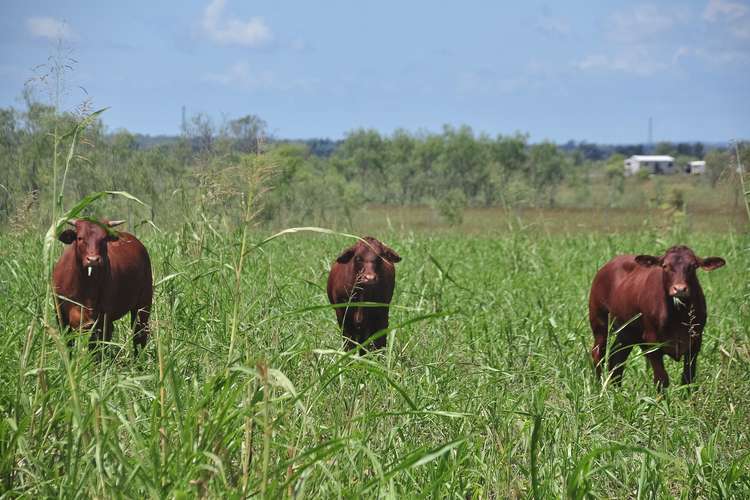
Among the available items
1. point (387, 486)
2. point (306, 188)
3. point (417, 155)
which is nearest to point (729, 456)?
point (387, 486)

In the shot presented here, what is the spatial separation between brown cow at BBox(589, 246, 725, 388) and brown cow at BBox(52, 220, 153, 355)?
3.85 metres

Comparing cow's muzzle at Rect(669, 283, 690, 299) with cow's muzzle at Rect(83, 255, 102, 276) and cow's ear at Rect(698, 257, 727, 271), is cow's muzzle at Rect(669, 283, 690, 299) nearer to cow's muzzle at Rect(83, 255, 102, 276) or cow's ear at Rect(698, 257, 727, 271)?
cow's ear at Rect(698, 257, 727, 271)

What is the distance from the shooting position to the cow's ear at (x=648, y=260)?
24.6ft

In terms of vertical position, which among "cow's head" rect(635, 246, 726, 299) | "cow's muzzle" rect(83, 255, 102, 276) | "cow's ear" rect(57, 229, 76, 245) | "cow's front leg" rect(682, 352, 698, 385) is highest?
"cow's ear" rect(57, 229, 76, 245)

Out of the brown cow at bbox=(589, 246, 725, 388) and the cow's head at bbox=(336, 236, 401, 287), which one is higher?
the cow's head at bbox=(336, 236, 401, 287)

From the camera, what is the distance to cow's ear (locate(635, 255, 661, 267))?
24.6 ft

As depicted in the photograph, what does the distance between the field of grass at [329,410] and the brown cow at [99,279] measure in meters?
0.25

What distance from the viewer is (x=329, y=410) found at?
468cm

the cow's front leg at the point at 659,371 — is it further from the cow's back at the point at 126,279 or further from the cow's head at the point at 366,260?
the cow's back at the point at 126,279

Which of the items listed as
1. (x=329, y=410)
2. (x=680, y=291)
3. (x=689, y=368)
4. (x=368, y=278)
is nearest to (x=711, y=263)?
(x=680, y=291)

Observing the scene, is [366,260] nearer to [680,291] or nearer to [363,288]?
[363,288]

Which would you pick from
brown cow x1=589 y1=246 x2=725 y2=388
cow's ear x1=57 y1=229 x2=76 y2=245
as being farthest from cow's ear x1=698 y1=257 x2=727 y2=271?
cow's ear x1=57 y1=229 x2=76 y2=245

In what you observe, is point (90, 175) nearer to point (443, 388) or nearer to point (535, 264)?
point (443, 388)

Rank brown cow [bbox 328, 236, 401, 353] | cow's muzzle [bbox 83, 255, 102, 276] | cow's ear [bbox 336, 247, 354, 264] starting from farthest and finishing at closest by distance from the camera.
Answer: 1. cow's ear [bbox 336, 247, 354, 264]
2. brown cow [bbox 328, 236, 401, 353]
3. cow's muzzle [bbox 83, 255, 102, 276]
